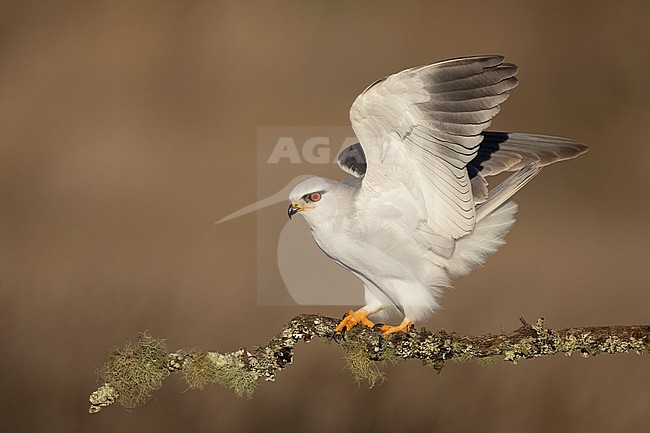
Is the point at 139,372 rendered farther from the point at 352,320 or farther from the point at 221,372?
the point at 352,320

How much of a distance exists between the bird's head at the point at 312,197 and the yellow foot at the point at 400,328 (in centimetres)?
38

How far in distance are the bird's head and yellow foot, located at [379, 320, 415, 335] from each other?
1.23 feet

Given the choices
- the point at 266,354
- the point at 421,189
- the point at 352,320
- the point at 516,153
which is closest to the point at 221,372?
the point at 266,354

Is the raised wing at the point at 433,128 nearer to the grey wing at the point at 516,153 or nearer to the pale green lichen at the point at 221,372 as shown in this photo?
the grey wing at the point at 516,153

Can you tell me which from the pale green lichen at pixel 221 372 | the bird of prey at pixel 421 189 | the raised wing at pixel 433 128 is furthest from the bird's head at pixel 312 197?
the pale green lichen at pixel 221 372

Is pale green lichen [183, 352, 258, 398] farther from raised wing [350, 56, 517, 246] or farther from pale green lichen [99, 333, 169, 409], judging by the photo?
raised wing [350, 56, 517, 246]

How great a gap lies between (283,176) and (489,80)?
233cm

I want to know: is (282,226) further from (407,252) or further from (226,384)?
(226,384)

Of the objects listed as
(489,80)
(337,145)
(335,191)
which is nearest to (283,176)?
(337,145)

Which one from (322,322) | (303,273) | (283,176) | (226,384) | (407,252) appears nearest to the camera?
(226,384)

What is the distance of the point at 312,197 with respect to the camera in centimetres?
229

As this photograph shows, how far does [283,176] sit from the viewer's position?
4.30 meters

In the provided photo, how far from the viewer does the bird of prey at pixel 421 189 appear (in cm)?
209

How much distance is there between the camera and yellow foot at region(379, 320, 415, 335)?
2254mm
